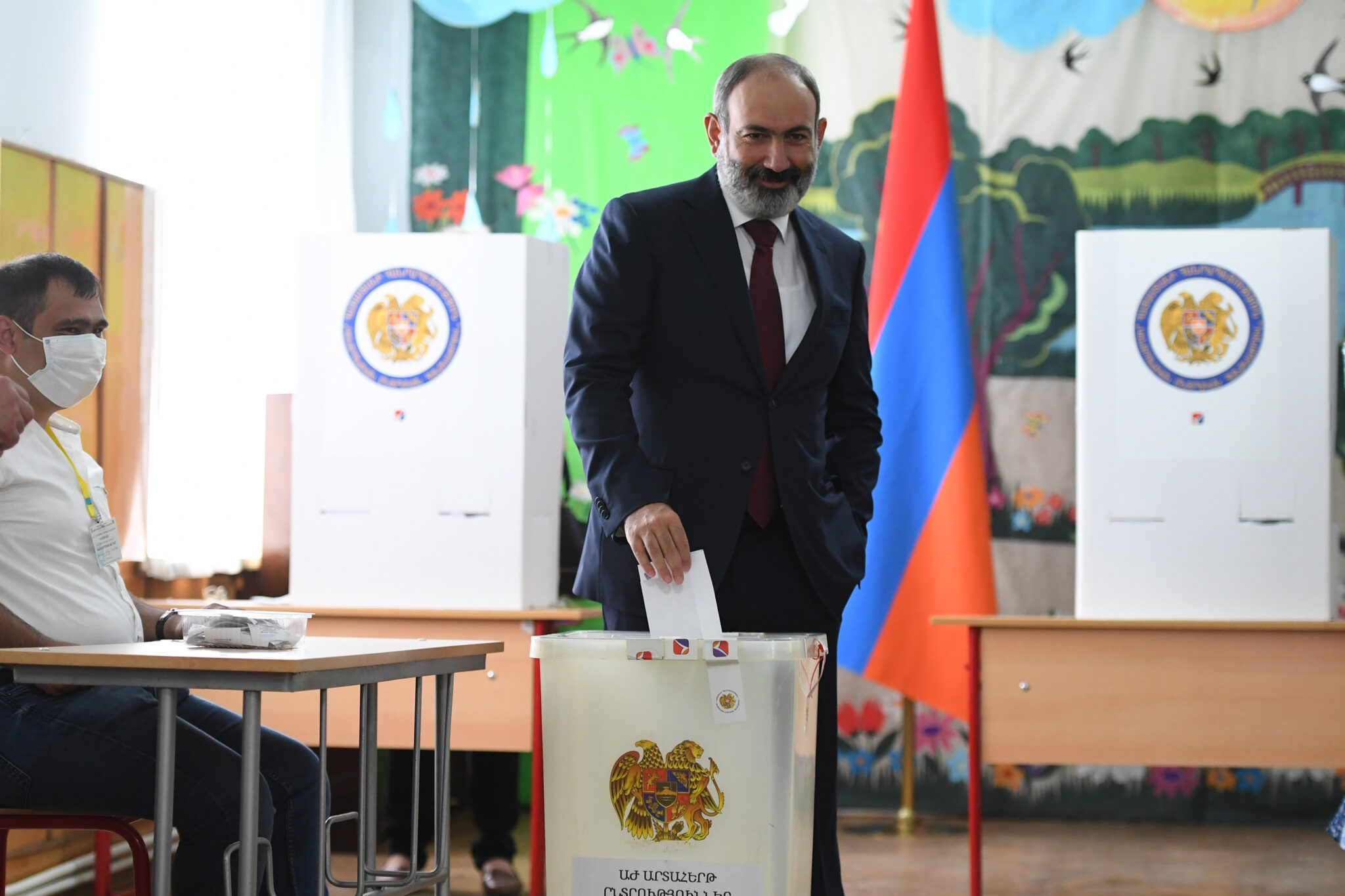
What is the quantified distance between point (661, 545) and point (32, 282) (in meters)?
1.06

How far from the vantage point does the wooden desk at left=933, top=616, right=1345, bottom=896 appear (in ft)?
8.63

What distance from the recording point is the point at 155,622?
193cm

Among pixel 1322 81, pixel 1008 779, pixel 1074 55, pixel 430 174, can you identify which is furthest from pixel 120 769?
pixel 1322 81

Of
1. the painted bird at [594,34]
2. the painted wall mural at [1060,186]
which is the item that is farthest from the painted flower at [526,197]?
the painted wall mural at [1060,186]

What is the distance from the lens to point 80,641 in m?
1.78

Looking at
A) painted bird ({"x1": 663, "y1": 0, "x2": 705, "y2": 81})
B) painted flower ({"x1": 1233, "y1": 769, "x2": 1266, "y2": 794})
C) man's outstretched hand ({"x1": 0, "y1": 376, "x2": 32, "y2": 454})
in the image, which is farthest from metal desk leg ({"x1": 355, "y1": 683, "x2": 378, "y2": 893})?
painted flower ({"x1": 1233, "y1": 769, "x2": 1266, "y2": 794})

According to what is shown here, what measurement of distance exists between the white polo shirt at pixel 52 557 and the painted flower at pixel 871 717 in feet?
7.49

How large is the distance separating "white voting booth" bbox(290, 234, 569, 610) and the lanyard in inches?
35.9

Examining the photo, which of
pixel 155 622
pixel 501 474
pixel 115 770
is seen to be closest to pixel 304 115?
pixel 501 474

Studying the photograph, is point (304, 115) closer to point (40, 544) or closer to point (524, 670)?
point (524, 670)

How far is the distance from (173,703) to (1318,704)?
219 cm

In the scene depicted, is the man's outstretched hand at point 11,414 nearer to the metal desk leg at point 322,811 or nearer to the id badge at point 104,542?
the id badge at point 104,542

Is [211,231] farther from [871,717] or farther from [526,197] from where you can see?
[871,717]

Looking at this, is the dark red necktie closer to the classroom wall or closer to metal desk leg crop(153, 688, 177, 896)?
metal desk leg crop(153, 688, 177, 896)
